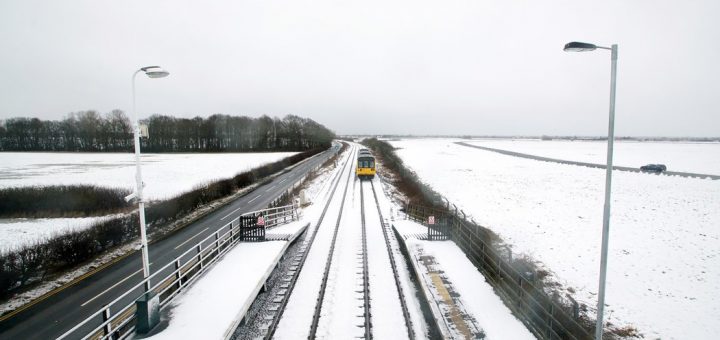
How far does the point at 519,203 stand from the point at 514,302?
19998 mm

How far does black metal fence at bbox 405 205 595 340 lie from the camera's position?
8039 millimetres

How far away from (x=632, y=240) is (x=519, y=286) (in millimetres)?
13435

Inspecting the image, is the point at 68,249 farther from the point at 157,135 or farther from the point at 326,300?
the point at 157,135

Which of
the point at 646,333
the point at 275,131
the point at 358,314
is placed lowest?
the point at 646,333

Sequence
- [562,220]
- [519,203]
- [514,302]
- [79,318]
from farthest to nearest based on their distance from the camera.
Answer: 1. [519,203]
2. [562,220]
3. [79,318]
4. [514,302]

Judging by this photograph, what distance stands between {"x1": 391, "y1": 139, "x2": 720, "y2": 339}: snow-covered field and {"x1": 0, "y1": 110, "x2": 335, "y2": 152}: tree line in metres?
95.5

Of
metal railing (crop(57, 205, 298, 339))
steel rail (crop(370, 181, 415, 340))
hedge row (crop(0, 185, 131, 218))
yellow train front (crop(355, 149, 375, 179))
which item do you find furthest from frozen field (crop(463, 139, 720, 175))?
hedge row (crop(0, 185, 131, 218))

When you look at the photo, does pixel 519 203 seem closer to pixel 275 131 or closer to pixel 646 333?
pixel 646 333

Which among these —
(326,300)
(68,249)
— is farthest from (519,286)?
(68,249)

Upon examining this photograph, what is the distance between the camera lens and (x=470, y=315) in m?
9.01

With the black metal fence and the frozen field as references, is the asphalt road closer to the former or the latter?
the black metal fence

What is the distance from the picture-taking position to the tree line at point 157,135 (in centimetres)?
10600

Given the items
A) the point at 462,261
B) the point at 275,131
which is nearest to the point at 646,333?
the point at 462,261

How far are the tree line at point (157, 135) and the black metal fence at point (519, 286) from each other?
10467 cm
